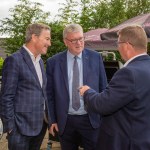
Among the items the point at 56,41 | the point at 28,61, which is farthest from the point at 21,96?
the point at 56,41

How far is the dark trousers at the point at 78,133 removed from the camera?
3689 mm

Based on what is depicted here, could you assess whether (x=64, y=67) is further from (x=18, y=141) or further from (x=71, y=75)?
(x=18, y=141)

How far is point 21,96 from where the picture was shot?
10.8 feet

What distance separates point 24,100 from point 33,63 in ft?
1.28

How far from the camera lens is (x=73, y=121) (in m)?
3.69

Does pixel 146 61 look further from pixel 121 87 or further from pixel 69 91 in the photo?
pixel 69 91

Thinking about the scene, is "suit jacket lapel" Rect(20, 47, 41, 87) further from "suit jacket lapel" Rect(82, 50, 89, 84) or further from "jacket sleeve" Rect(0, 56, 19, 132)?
"suit jacket lapel" Rect(82, 50, 89, 84)

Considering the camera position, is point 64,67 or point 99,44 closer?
point 64,67

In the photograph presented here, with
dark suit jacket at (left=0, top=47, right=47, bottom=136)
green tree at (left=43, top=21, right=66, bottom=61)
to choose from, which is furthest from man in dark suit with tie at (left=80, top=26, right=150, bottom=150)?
green tree at (left=43, top=21, right=66, bottom=61)

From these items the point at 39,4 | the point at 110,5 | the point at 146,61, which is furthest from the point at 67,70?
the point at 110,5

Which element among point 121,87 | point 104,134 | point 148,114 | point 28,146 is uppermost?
point 121,87

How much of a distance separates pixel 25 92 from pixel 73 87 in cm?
62

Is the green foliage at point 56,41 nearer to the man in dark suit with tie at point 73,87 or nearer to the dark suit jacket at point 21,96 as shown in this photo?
the man in dark suit with tie at point 73,87

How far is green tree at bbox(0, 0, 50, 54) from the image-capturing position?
12.3 metres
